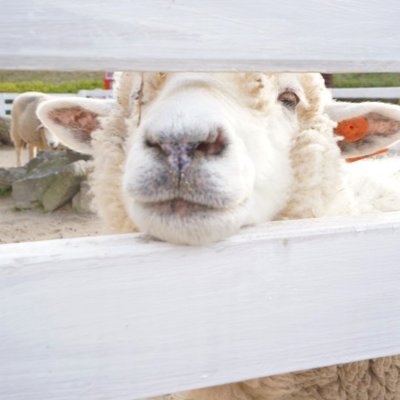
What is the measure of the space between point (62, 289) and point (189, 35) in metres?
0.46

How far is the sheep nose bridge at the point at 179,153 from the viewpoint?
1070mm

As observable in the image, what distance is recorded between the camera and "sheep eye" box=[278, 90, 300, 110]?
5.93ft

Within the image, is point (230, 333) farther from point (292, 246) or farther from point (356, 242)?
point (356, 242)

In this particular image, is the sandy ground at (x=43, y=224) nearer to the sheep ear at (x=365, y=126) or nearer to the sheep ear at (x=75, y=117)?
the sheep ear at (x=75, y=117)

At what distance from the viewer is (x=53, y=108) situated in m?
2.05

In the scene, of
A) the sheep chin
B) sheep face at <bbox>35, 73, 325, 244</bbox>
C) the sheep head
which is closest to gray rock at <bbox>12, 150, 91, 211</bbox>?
the sheep head

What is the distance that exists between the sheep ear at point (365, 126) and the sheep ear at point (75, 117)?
92 centimetres

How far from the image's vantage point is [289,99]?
5.99 ft

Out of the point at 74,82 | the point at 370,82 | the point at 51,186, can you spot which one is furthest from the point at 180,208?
the point at 74,82

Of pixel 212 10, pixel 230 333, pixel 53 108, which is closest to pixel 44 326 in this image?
pixel 230 333

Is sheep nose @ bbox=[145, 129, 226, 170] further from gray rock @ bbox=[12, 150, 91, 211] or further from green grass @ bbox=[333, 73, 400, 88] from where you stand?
green grass @ bbox=[333, 73, 400, 88]

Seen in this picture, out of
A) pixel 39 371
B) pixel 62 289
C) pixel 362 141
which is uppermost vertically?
pixel 362 141

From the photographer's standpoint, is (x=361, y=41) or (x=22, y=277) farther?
(x=361, y=41)

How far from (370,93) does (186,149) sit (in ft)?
26.2
